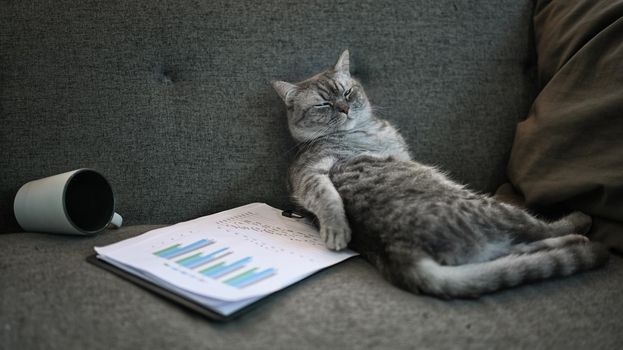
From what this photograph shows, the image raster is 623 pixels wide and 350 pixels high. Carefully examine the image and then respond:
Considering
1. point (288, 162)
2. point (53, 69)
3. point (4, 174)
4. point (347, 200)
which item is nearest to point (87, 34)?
point (53, 69)

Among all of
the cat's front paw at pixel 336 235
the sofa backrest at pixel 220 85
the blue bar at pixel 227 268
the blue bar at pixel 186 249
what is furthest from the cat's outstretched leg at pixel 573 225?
the blue bar at pixel 186 249

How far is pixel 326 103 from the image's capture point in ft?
4.88

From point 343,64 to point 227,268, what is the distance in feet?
2.68

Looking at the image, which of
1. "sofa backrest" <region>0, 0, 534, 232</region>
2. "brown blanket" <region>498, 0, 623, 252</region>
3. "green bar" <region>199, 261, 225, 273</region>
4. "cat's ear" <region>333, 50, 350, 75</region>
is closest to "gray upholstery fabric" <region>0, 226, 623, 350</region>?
"green bar" <region>199, 261, 225, 273</region>

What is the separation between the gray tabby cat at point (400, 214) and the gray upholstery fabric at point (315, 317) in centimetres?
5

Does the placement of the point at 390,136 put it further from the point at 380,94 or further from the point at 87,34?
the point at 87,34

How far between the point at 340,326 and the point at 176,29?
3.47 ft

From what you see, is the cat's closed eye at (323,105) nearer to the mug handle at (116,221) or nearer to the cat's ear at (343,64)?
the cat's ear at (343,64)

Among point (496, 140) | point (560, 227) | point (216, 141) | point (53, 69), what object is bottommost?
point (560, 227)

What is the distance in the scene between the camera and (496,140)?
152 cm

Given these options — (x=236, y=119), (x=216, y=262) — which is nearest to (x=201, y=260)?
(x=216, y=262)

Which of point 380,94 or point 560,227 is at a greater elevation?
point 380,94

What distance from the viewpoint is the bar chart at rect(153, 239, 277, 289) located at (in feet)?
3.06

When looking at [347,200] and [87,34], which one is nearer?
[347,200]
